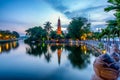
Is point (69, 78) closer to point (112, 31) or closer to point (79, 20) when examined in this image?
point (112, 31)

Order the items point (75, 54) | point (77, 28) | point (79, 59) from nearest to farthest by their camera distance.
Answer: point (79, 59) < point (75, 54) < point (77, 28)

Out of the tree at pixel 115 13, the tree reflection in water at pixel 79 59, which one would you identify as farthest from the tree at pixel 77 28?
the tree at pixel 115 13

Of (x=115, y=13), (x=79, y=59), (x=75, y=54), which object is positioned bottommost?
(x=79, y=59)

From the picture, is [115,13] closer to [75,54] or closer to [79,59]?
[79,59]

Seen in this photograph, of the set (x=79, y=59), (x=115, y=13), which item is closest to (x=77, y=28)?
(x=79, y=59)

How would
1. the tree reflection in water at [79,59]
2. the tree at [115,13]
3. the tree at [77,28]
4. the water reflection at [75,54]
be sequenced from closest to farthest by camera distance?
the tree at [115,13], the tree reflection in water at [79,59], the water reflection at [75,54], the tree at [77,28]

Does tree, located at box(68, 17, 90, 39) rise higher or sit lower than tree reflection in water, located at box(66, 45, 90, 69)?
higher

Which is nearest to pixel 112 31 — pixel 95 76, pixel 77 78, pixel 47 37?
pixel 77 78

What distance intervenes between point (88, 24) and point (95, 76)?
82.9 m

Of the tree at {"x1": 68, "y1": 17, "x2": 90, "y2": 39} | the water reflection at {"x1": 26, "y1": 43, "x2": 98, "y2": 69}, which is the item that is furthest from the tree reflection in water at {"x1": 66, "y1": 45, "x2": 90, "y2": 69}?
the tree at {"x1": 68, "y1": 17, "x2": 90, "y2": 39}

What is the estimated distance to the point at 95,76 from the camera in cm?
165

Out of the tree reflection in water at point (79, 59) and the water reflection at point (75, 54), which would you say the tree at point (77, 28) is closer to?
the water reflection at point (75, 54)

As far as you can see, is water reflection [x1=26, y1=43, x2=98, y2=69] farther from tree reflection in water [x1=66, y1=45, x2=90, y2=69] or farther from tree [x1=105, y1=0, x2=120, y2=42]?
tree [x1=105, y1=0, x2=120, y2=42]

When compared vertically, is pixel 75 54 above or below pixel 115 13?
below
